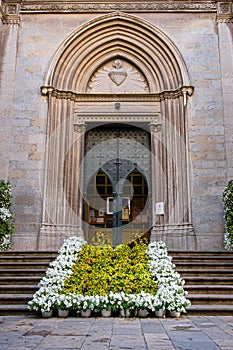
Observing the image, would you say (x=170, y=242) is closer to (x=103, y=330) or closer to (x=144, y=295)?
(x=144, y=295)

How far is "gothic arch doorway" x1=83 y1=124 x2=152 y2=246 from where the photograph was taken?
1102 centimetres

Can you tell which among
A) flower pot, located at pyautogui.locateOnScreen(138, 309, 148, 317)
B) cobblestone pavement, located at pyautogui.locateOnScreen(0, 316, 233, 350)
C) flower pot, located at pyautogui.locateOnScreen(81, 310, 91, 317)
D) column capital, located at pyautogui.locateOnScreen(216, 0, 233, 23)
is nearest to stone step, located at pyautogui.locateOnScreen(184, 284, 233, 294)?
cobblestone pavement, located at pyautogui.locateOnScreen(0, 316, 233, 350)

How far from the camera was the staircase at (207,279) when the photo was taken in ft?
19.4

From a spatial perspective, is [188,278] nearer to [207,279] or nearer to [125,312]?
[207,279]

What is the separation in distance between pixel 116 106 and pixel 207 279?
601 centimetres

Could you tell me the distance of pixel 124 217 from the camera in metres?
11.1

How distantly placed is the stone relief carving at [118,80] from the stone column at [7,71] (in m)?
2.31

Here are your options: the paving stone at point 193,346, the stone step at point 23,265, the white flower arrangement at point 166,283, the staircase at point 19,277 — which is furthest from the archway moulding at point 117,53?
the paving stone at point 193,346

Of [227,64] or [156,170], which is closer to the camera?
[156,170]

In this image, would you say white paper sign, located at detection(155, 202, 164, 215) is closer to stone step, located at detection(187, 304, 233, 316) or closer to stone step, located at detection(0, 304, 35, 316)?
stone step, located at detection(187, 304, 233, 316)

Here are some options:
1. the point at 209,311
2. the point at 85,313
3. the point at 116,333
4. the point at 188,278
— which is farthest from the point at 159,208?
the point at 116,333

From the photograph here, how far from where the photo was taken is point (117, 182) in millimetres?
11227

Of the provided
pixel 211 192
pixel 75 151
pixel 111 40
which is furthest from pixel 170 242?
pixel 111 40

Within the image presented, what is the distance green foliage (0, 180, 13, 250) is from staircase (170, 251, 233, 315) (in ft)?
13.0
